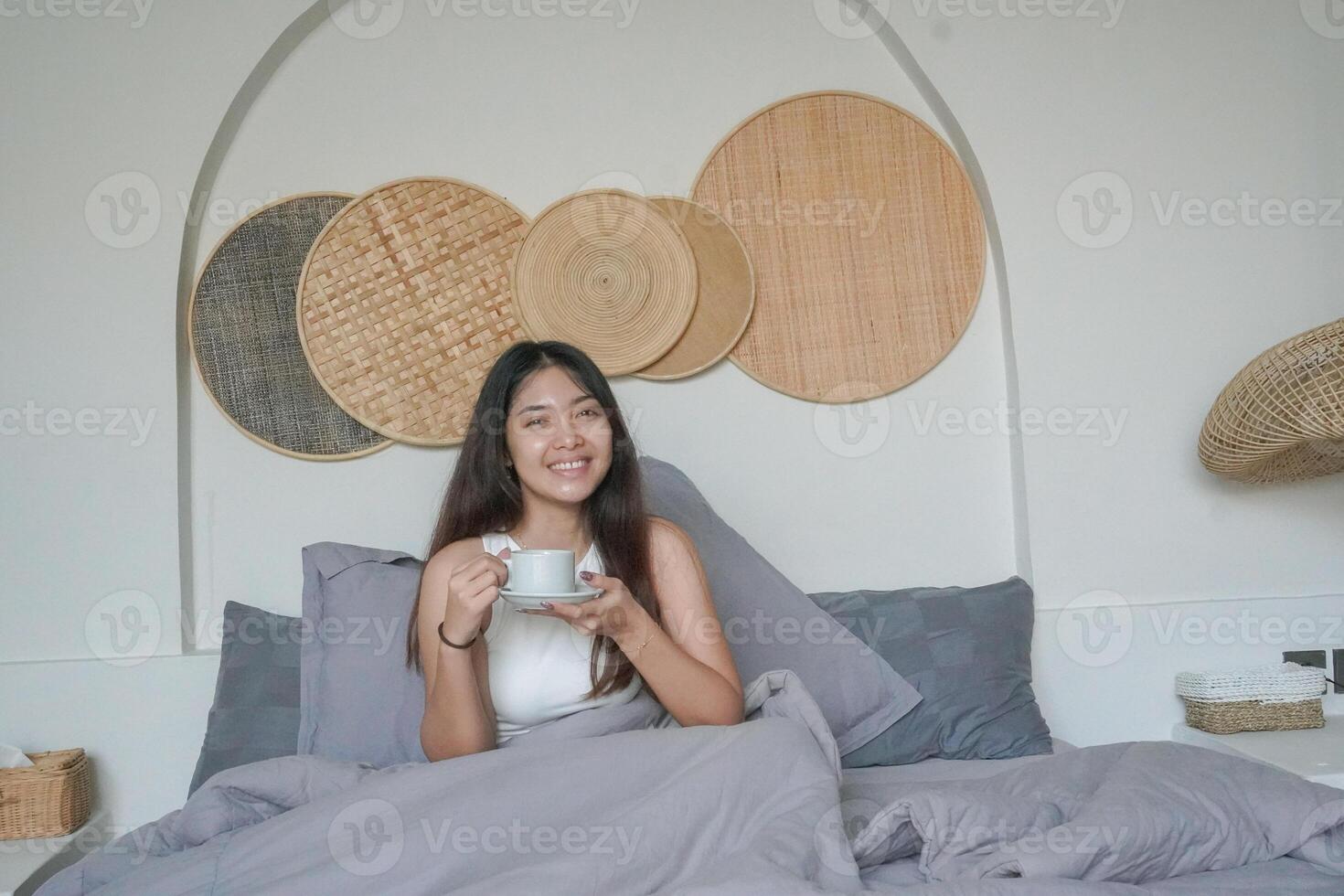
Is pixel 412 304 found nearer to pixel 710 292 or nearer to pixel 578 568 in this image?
pixel 710 292

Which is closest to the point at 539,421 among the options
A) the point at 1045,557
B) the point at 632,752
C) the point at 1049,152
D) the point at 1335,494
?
the point at 632,752

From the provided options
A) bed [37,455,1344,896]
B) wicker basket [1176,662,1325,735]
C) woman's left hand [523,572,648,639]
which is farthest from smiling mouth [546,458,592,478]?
wicker basket [1176,662,1325,735]

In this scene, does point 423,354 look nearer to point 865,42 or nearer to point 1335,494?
point 865,42

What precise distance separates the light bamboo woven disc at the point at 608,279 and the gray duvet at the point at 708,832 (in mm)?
1161

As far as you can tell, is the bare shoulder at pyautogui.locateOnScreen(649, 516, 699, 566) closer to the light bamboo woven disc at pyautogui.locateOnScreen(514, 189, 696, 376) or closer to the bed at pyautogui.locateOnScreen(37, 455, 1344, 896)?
the bed at pyautogui.locateOnScreen(37, 455, 1344, 896)

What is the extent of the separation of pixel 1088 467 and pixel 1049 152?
734mm

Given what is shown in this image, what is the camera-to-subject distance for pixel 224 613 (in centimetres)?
226

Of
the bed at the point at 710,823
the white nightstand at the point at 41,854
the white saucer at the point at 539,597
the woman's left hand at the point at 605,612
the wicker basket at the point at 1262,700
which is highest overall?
the white saucer at the point at 539,597

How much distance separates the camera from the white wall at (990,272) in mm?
2469

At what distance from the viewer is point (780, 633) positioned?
2.26 metres

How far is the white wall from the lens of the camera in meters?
2.47

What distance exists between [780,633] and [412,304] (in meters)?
1.08

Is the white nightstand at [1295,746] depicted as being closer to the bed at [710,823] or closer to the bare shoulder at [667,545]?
the bed at [710,823]

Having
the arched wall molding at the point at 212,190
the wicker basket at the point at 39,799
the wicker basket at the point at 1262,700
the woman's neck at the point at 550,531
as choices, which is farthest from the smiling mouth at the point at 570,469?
the wicker basket at the point at 1262,700
